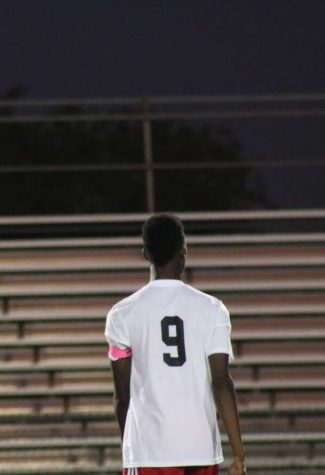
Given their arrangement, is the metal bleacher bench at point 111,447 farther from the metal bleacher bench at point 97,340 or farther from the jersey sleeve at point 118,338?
the jersey sleeve at point 118,338

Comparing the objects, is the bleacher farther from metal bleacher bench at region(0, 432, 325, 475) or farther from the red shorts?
the red shorts

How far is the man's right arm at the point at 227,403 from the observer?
470 centimetres

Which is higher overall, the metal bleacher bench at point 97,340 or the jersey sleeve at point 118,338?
the metal bleacher bench at point 97,340

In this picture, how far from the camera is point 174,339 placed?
4676 mm

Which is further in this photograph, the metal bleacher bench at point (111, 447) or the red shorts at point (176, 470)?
the metal bleacher bench at point (111, 447)

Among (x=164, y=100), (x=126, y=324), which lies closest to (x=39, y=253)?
(x=164, y=100)

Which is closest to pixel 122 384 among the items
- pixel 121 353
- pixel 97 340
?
pixel 121 353

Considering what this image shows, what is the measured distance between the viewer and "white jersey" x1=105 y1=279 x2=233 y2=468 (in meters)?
4.70

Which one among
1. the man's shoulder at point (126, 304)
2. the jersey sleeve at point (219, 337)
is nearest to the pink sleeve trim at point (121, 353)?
the man's shoulder at point (126, 304)

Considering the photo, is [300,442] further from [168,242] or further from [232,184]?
[168,242]

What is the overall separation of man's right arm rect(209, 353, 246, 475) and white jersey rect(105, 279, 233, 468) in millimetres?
25

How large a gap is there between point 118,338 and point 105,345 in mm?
6224

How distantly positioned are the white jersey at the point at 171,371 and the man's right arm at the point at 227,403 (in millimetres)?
25

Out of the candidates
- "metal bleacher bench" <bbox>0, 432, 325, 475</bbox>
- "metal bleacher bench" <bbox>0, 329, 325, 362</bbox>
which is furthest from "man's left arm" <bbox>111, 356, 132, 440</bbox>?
"metal bleacher bench" <bbox>0, 329, 325, 362</bbox>
